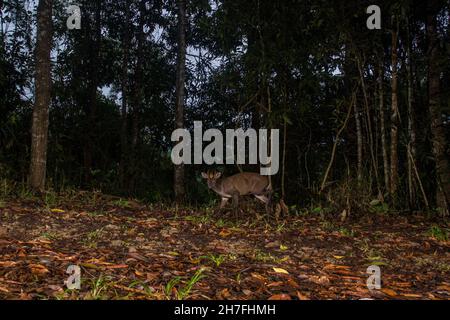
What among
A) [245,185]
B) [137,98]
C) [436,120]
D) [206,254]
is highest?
[137,98]

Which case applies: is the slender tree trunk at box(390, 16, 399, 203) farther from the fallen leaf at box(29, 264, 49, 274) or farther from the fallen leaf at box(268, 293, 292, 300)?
the fallen leaf at box(29, 264, 49, 274)

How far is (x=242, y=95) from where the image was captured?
1034cm

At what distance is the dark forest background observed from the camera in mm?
8602

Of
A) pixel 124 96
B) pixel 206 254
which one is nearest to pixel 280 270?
pixel 206 254

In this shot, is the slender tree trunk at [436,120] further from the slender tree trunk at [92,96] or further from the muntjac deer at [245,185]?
the slender tree trunk at [92,96]

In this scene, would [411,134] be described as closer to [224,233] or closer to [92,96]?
[224,233]

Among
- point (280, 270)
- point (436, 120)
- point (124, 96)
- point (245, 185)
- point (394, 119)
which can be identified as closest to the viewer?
point (280, 270)

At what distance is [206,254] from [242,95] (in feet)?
19.2

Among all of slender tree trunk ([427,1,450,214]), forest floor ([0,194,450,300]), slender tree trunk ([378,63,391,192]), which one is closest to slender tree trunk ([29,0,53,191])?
forest floor ([0,194,450,300])

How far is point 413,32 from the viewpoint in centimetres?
933
